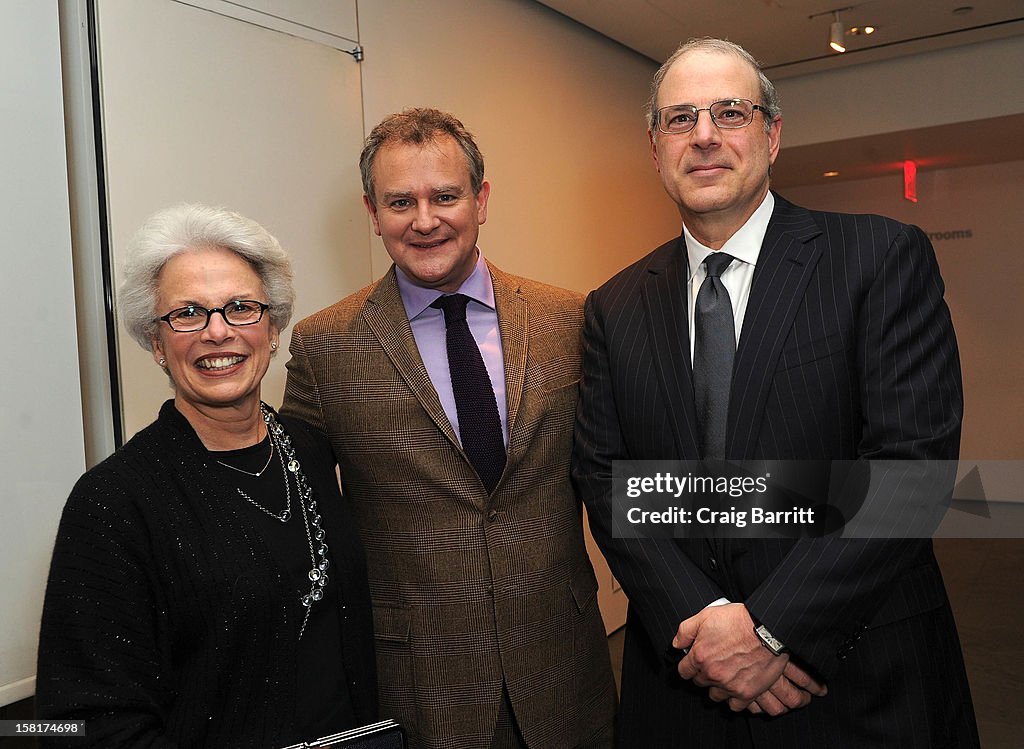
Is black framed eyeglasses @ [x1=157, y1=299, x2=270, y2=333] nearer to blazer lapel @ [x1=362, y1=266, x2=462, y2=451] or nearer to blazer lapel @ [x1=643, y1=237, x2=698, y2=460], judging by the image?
blazer lapel @ [x1=362, y1=266, x2=462, y2=451]

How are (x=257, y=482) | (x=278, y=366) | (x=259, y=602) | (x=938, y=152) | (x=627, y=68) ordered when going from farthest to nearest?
(x=938, y=152)
(x=627, y=68)
(x=278, y=366)
(x=257, y=482)
(x=259, y=602)

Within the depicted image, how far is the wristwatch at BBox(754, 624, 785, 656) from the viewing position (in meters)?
1.64

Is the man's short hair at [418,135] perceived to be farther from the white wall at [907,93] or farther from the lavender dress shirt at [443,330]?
the white wall at [907,93]

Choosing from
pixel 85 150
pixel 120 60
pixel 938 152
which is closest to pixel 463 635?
pixel 85 150

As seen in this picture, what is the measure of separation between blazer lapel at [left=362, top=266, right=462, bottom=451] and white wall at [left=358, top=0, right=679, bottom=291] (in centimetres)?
147

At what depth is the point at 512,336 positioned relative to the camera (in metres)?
2.14

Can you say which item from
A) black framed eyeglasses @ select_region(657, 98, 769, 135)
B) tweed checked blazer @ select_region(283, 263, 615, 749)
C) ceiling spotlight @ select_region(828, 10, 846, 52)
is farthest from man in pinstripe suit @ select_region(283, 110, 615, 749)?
ceiling spotlight @ select_region(828, 10, 846, 52)

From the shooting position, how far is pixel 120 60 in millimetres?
2541

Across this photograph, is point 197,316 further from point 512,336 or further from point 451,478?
point 512,336

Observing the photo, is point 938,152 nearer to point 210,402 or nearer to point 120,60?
point 120,60

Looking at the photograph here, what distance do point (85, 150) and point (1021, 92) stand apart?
5857mm

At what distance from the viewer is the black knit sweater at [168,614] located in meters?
1.39

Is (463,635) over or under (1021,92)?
under

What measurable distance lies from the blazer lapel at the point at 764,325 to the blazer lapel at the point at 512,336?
20.1 inches
